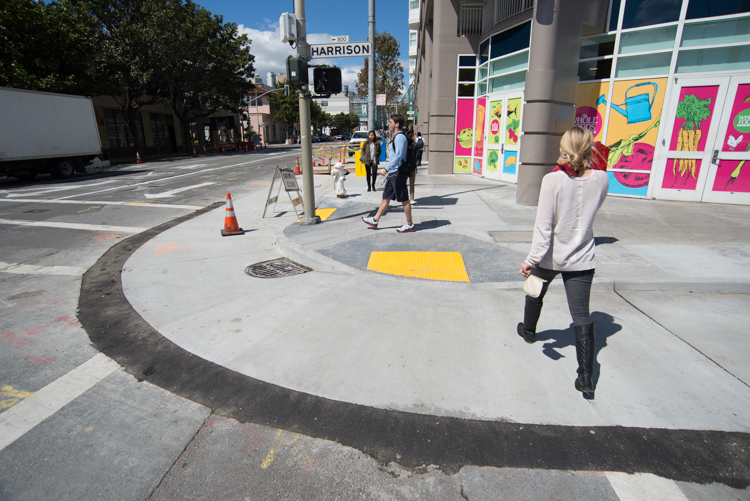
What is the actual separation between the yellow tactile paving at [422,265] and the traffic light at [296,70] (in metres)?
3.47

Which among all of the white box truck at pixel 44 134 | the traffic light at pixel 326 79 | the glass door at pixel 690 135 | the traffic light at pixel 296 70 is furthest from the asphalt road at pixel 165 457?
the white box truck at pixel 44 134

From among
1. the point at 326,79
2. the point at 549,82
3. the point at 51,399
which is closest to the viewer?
the point at 51,399

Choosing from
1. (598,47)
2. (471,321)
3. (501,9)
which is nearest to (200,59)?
(501,9)

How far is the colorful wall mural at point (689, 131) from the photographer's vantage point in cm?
864

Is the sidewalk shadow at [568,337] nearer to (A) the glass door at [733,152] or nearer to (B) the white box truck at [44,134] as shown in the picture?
(A) the glass door at [733,152]

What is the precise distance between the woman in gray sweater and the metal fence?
31.3ft

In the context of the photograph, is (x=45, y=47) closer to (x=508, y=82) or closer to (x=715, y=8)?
(x=508, y=82)

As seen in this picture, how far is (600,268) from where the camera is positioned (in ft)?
16.6

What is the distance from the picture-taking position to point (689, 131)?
349 inches

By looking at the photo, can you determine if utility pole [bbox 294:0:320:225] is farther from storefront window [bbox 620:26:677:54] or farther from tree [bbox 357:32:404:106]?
tree [bbox 357:32:404:106]

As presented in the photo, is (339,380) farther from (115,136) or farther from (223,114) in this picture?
(223,114)

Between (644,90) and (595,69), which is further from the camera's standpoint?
(595,69)

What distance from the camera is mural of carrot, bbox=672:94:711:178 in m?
8.69

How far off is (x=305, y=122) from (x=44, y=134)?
1659 cm
